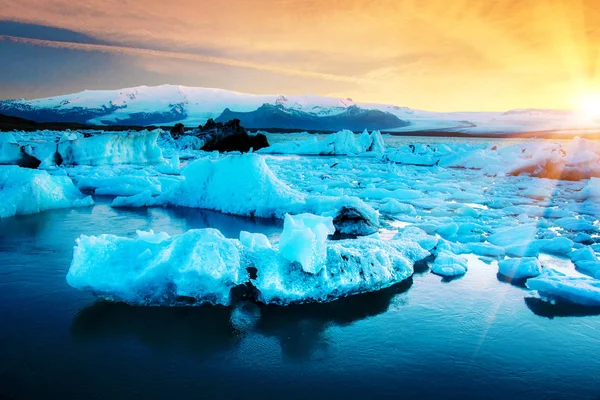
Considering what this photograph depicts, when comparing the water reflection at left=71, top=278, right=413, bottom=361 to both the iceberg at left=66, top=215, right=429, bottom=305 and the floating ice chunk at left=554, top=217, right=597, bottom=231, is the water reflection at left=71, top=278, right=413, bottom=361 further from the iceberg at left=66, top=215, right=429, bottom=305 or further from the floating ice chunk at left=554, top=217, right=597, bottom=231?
the floating ice chunk at left=554, top=217, right=597, bottom=231

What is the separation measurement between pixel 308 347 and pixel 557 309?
266cm

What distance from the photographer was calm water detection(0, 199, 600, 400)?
9.56 feet

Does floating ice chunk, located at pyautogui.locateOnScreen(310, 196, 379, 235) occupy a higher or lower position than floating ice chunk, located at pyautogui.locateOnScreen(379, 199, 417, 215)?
higher

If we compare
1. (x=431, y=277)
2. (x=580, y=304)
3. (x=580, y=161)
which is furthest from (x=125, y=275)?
(x=580, y=161)

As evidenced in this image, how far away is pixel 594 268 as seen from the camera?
17.3 ft

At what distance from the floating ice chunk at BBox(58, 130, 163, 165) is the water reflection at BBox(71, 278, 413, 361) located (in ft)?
53.6

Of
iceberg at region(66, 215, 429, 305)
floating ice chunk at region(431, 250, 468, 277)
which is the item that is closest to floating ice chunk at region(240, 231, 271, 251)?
iceberg at region(66, 215, 429, 305)

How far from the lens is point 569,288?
4.40 m

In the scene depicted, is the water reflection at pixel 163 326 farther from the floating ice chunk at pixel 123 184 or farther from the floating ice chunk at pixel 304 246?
the floating ice chunk at pixel 123 184

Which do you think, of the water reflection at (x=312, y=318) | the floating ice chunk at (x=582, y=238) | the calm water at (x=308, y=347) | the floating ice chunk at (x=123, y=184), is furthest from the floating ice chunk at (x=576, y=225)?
the floating ice chunk at (x=123, y=184)

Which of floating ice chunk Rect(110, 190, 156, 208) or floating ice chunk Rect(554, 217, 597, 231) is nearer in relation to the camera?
floating ice chunk Rect(554, 217, 597, 231)

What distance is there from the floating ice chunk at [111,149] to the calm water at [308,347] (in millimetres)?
15135

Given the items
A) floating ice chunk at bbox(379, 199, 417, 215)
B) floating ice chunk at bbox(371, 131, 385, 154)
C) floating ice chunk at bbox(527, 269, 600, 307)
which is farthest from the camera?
floating ice chunk at bbox(371, 131, 385, 154)

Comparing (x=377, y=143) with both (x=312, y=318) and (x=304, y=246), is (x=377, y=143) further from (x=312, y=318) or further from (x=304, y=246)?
(x=312, y=318)
